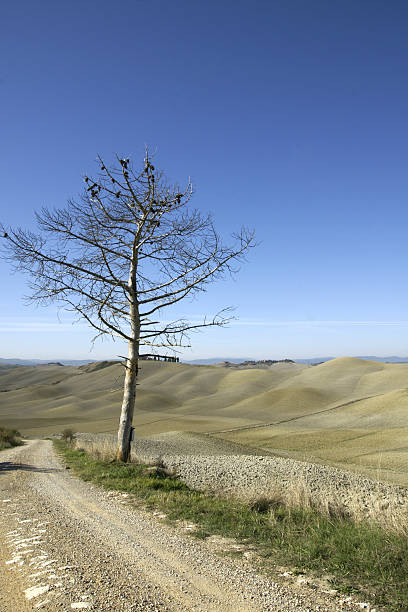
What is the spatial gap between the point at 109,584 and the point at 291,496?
446 cm

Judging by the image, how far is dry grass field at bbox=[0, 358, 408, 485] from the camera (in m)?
31.8

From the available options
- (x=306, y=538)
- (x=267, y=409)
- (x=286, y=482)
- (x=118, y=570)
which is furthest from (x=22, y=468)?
(x=267, y=409)

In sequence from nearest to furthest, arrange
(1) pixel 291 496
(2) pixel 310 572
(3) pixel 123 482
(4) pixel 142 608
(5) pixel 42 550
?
1. (4) pixel 142 608
2. (2) pixel 310 572
3. (5) pixel 42 550
4. (1) pixel 291 496
5. (3) pixel 123 482

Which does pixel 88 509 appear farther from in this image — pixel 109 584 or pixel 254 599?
pixel 254 599

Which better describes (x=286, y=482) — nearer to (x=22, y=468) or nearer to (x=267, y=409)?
(x=22, y=468)

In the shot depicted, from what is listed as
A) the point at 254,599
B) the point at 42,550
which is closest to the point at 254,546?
the point at 254,599

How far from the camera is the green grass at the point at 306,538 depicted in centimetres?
401

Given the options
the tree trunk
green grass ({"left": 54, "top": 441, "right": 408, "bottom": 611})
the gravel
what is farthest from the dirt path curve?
the tree trunk

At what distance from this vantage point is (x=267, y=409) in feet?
234

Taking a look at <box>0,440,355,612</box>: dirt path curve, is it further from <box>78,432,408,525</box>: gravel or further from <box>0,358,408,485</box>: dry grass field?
<box>0,358,408,485</box>: dry grass field

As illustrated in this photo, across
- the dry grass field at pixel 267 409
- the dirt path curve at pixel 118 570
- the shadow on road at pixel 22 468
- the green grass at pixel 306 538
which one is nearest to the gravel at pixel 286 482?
the green grass at pixel 306 538

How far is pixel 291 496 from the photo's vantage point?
24.7 ft

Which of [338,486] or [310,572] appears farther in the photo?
[338,486]

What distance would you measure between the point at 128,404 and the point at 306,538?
24.1 feet
